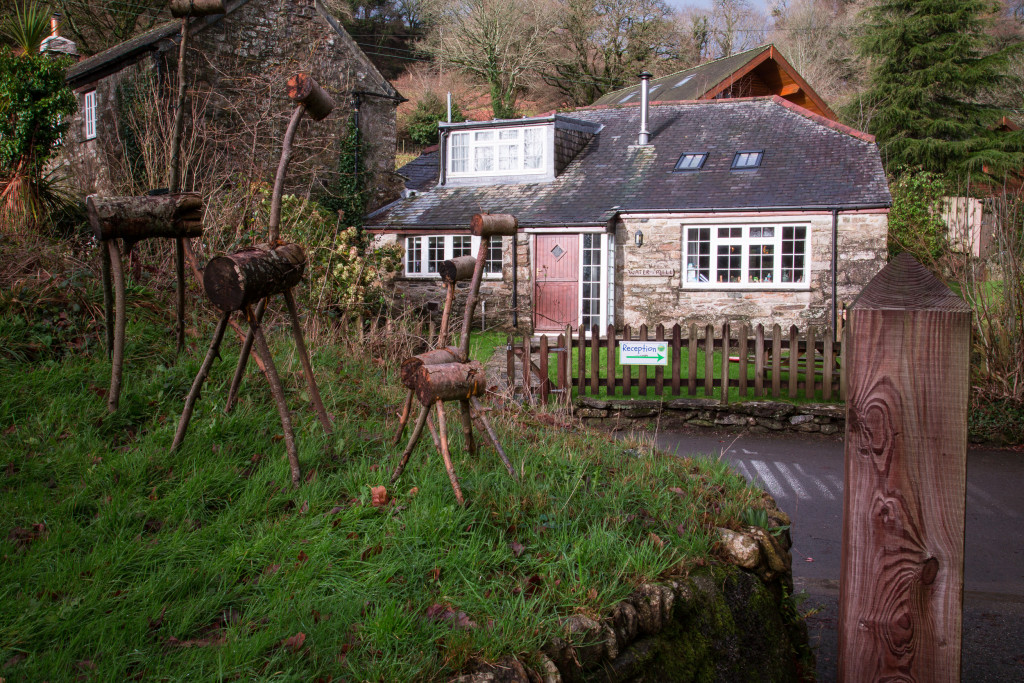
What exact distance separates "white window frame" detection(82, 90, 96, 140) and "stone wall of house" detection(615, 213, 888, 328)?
492 inches

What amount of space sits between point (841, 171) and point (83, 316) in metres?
16.2

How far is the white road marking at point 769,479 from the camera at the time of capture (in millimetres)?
7149

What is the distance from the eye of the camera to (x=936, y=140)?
24453 mm

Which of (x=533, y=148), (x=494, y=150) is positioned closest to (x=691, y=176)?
(x=533, y=148)

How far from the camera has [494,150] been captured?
2080 cm

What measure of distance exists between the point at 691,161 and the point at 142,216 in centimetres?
1689

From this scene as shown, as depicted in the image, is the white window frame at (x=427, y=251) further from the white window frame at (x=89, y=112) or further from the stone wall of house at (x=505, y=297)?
the white window frame at (x=89, y=112)

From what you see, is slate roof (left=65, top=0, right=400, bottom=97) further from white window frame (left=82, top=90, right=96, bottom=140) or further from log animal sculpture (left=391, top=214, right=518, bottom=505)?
log animal sculpture (left=391, top=214, right=518, bottom=505)

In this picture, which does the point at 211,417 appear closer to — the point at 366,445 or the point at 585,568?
the point at 366,445

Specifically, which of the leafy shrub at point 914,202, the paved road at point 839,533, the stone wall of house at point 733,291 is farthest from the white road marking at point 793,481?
the leafy shrub at point 914,202

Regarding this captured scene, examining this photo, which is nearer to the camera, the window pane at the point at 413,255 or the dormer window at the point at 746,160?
the dormer window at the point at 746,160

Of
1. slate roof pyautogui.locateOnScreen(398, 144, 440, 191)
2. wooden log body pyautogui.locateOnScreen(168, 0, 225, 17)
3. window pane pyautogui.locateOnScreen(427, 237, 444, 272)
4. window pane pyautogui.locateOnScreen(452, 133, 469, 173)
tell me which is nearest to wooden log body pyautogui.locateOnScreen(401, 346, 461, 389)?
wooden log body pyautogui.locateOnScreen(168, 0, 225, 17)

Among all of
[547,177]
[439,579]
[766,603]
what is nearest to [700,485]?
[766,603]

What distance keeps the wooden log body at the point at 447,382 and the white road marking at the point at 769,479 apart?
457cm
